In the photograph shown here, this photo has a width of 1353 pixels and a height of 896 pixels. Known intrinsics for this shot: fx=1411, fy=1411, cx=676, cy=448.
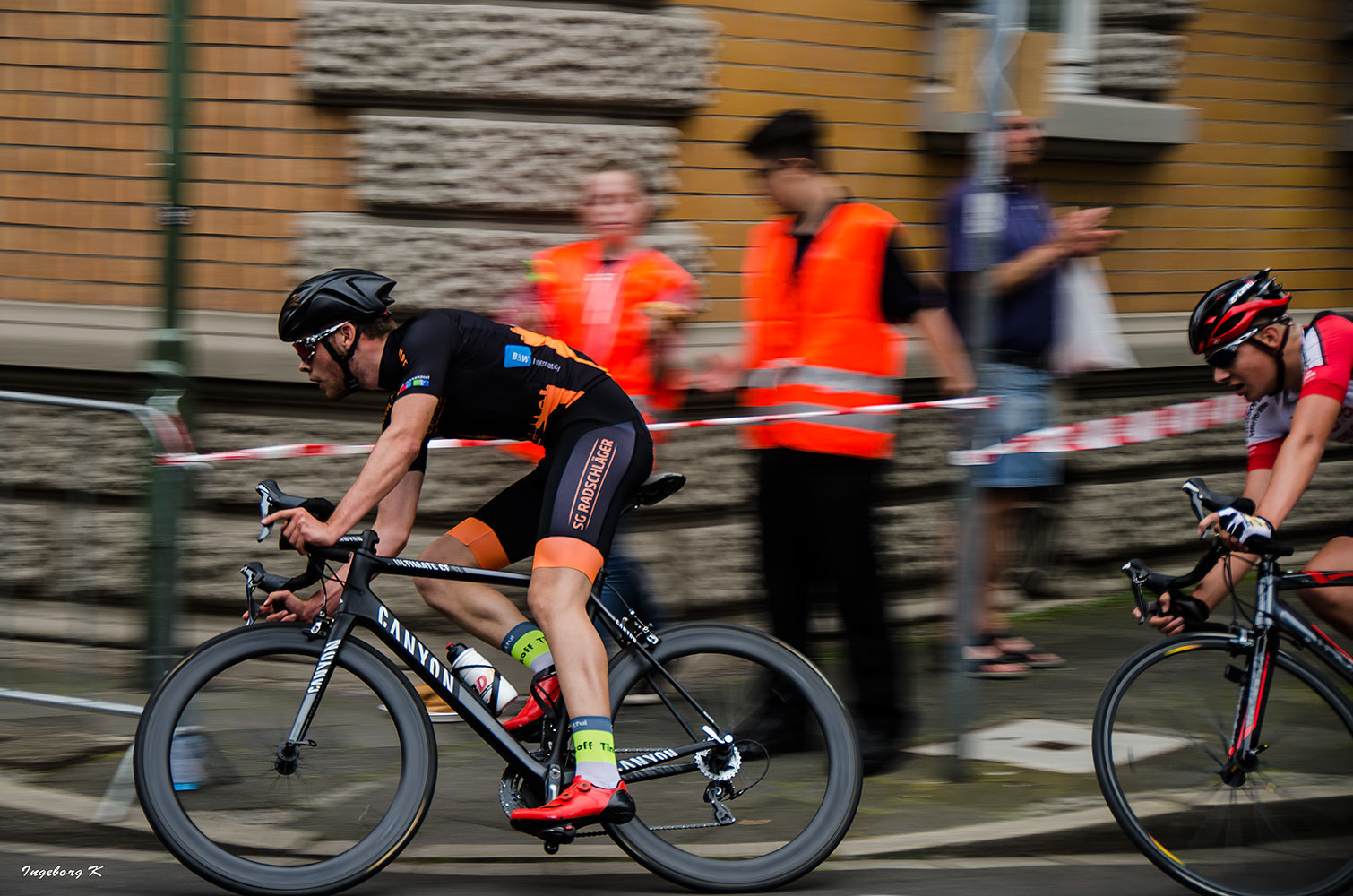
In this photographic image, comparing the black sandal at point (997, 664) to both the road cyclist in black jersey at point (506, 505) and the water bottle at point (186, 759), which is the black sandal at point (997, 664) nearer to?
the road cyclist in black jersey at point (506, 505)

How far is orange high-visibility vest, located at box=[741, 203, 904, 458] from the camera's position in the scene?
15.3 feet

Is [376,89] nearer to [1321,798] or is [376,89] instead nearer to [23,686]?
[23,686]

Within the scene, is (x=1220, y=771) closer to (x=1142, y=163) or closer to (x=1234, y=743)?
(x=1234, y=743)

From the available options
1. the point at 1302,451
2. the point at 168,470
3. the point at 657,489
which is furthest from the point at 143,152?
the point at 1302,451

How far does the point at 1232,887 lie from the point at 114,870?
121 inches

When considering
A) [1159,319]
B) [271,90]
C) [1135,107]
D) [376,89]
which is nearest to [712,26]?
[376,89]

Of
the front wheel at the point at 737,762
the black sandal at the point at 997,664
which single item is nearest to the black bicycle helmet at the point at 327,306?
the front wheel at the point at 737,762

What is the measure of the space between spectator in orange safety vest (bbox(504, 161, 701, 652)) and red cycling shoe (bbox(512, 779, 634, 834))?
62.4 inches

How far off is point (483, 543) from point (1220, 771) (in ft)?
7.29

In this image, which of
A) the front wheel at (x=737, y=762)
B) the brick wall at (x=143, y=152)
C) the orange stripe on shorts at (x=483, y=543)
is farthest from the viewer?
the brick wall at (x=143, y=152)

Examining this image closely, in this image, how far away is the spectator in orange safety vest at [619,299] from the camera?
5.23m

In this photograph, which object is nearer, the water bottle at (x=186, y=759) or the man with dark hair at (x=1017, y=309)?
the water bottle at (x=186, y=759)

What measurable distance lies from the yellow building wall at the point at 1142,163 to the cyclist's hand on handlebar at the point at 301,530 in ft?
10.5

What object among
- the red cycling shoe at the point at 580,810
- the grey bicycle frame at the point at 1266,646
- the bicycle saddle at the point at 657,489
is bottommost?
the red cycling shoe at the point at 580,810
